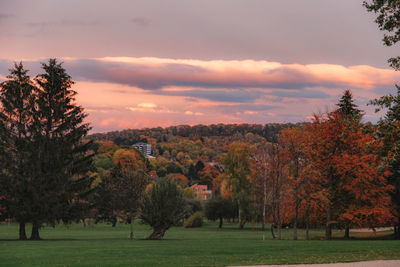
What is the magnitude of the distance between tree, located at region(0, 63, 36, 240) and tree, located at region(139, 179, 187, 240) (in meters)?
10.3

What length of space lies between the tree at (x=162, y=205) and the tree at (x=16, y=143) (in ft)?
33.8

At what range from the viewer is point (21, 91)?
44531 millimetres

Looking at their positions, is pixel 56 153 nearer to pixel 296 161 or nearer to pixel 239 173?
pixel 296 161

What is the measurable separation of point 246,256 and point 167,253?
447 centimetres

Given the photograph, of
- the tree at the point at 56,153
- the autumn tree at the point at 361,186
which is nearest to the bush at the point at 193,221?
the tree at the point at 56,153

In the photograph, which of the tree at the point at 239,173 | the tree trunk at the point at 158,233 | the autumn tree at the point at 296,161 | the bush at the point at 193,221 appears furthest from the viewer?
the bush at the point at 193,221

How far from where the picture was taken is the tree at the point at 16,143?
139 ft

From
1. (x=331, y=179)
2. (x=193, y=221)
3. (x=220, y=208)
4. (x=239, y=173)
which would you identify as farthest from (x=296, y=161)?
(x=193, y=221)

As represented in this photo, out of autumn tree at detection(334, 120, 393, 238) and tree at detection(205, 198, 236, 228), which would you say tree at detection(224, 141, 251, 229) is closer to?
tree at detection(205, 198, 236, 228)

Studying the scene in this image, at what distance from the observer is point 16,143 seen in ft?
143

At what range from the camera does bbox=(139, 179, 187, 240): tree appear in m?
41.6

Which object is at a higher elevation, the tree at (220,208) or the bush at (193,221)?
the tree at (220,208)

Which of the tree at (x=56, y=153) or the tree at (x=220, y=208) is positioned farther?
the tree at (x=220, y=208)

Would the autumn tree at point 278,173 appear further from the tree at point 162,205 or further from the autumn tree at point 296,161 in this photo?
the tree at point 162,205
